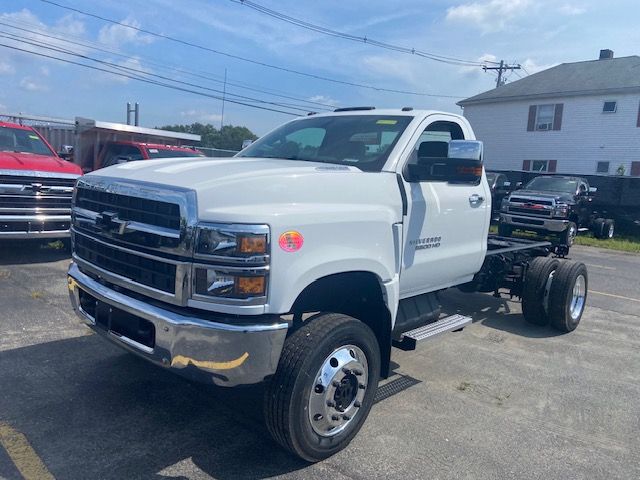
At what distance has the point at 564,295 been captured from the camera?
6188 millimetres

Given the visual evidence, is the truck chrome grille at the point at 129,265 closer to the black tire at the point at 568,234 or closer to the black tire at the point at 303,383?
the black tire at the point at 303,383

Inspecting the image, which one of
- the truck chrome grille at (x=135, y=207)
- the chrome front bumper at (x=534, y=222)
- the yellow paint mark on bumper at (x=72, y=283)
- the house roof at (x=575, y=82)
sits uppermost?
the house roof at (x=575, y=82)

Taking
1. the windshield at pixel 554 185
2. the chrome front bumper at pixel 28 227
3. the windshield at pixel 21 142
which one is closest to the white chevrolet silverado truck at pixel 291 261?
the chrome front bumper at pixel 28 227

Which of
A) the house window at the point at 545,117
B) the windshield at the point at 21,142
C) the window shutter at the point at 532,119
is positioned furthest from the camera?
the window shutter at the point at 532,119

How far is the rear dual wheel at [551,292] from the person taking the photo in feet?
20.5

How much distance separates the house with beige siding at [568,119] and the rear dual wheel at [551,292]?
23.4 metres

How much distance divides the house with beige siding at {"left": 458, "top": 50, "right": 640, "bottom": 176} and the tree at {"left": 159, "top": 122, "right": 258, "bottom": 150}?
15.2m

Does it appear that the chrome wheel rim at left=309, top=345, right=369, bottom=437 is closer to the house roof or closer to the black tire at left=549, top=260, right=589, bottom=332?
the black tire at left=549, top=260, right=589, bottom=332

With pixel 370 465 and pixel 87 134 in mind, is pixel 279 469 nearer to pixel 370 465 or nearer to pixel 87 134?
pixel 370 465

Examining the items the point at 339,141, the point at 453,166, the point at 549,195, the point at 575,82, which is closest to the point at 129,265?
the point at 339,141

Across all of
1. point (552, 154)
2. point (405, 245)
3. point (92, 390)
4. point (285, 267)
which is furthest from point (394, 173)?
point (552, 154)

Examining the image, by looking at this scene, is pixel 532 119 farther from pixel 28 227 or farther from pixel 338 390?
pixel 338 390

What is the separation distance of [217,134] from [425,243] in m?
37.9

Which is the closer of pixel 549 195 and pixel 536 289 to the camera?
pixel 536 289
